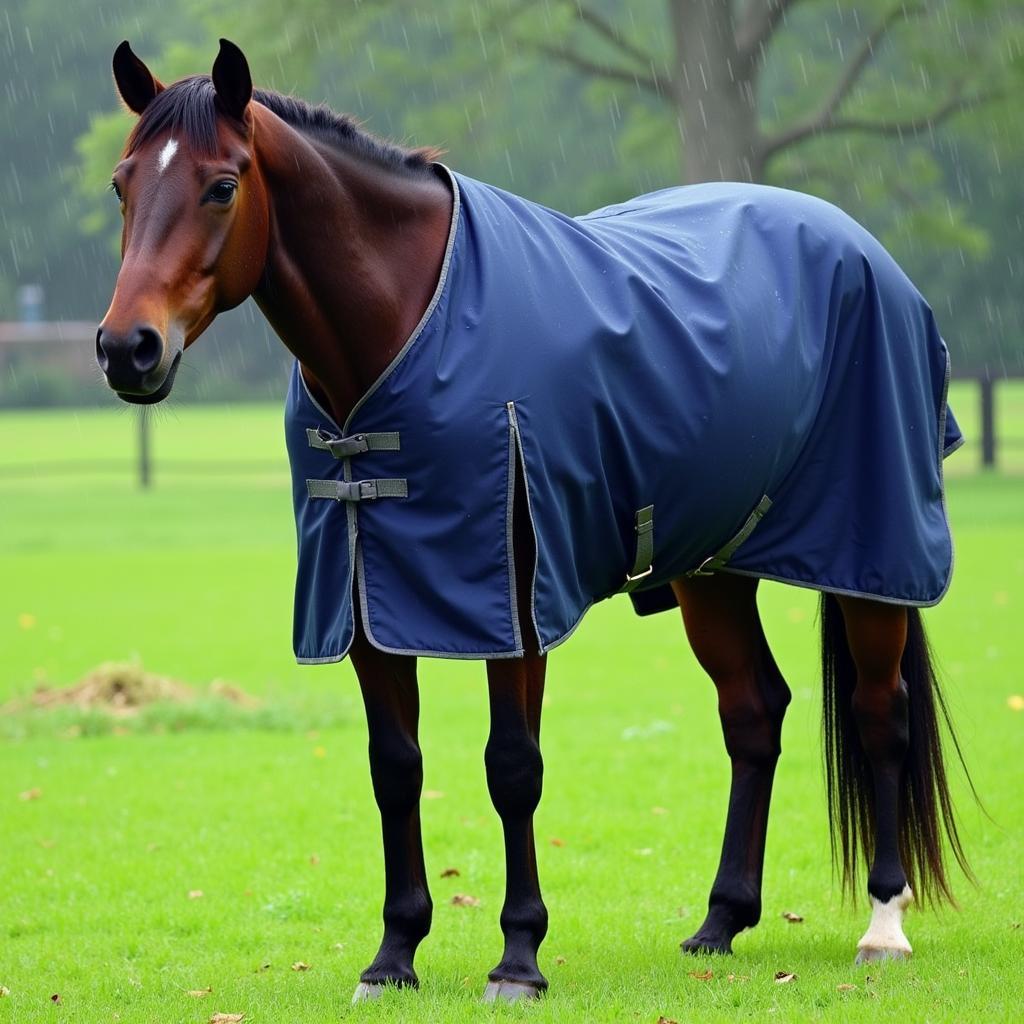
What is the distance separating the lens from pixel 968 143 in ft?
128

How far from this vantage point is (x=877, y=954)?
14.5ft

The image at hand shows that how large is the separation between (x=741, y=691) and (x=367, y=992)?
1.59 metres

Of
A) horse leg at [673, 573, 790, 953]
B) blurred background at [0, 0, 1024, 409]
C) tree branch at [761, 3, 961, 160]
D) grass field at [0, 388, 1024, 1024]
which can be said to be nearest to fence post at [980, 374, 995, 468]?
blurred background at [0, 0, 1024, 409]

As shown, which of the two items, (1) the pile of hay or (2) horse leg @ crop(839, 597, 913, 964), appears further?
(1) the pile of hay

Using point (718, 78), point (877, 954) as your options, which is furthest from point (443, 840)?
point (718, 78)

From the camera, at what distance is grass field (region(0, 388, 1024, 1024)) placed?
13.7 ft

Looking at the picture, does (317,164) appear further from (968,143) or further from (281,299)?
(968,143)

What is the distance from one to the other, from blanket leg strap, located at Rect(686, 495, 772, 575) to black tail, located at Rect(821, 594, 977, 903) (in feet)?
1.53

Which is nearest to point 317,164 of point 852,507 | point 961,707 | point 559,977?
point 852,507

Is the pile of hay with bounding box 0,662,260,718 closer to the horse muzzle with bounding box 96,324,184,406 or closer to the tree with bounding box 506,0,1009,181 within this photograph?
the horse muzzle with bounding box 96,324,184,406

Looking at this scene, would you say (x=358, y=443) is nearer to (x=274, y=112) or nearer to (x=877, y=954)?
(x=274, y=112)

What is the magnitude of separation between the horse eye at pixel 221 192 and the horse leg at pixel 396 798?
118 centimetres

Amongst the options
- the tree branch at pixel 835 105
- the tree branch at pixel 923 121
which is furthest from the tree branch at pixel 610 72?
the tree branch at pixel 923 121

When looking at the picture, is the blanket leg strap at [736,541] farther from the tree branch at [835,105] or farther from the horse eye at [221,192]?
the tree branch at [835,105]
